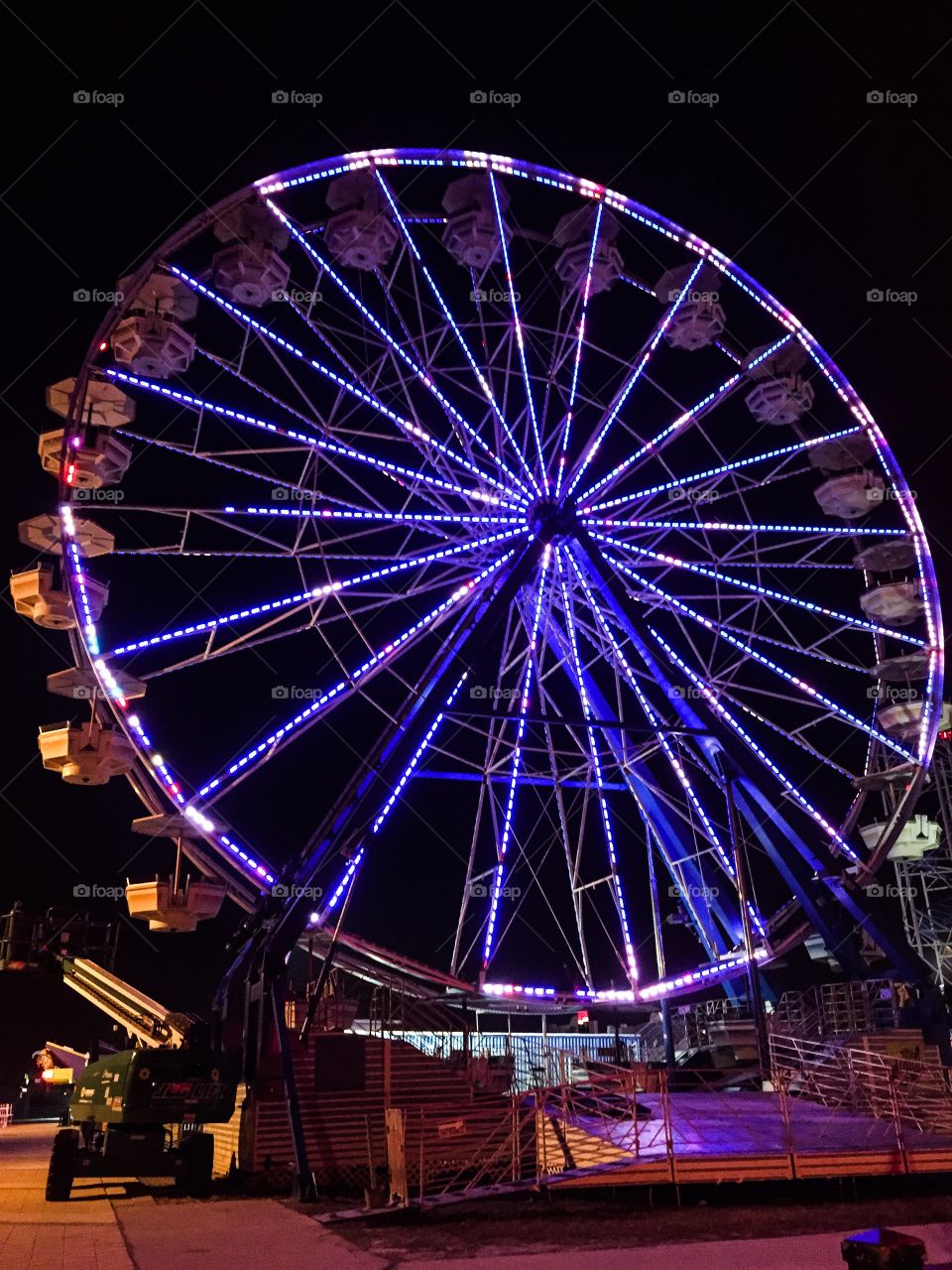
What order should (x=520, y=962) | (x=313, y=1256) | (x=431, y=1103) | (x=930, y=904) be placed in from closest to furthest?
(x=313, y=1256) < (x=431, y=1103) < (x=930, y=904) < (x=520, y=962)

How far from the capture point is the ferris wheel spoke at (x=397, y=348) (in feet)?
54.9

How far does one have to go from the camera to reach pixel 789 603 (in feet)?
58.9

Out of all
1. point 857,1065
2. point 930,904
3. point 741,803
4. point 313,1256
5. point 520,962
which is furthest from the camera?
point 520,962

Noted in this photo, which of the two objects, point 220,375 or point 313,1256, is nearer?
point 313,1256

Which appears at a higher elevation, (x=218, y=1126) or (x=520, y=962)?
(x=520, y=962)

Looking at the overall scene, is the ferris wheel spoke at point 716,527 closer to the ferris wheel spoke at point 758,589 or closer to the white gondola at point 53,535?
the ferris wheel spoke at point 758,589

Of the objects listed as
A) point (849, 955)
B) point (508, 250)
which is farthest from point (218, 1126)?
point (508, 250)

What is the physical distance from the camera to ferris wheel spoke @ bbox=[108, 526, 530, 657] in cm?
1469

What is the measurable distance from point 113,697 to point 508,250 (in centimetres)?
970

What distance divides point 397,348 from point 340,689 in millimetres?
5454

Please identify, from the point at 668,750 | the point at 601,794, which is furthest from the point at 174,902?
the point at 668,750

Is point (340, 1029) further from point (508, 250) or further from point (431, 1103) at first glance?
point (508, 250)

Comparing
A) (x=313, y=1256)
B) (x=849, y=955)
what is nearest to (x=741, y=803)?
(x=849, y=955)

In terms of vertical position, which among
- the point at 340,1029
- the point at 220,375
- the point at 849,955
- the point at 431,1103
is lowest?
the point at 431,1103
